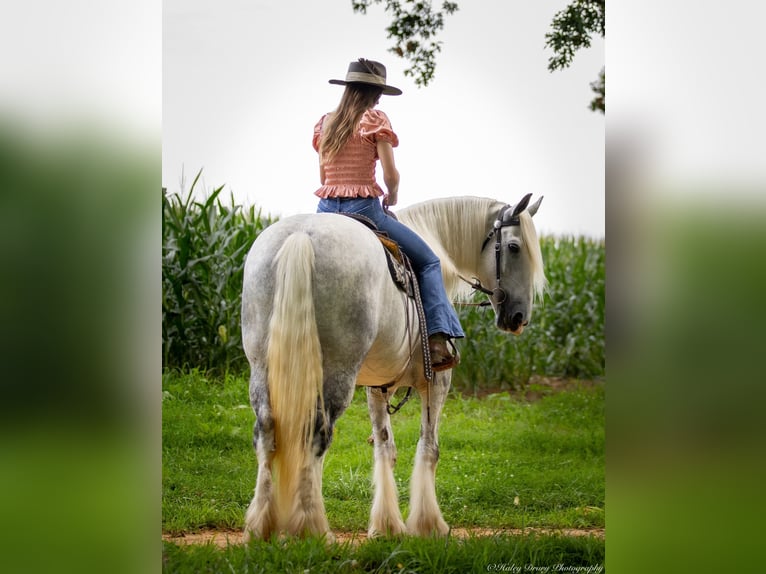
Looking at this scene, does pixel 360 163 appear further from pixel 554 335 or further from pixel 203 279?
pixel 554 335

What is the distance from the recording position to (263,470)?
3.43 metres

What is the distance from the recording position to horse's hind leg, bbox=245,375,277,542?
11.2ft

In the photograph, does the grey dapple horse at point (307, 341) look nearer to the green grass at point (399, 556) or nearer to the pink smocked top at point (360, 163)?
the green grass at point (399, 556)

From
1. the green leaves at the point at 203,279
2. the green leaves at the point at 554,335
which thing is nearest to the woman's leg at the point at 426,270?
the green leaves at the point at 203,279

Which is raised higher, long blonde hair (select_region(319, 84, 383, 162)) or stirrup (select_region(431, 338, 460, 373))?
long blonde hair (select_region(319, 84, 383, 162))

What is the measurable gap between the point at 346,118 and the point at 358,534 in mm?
2104

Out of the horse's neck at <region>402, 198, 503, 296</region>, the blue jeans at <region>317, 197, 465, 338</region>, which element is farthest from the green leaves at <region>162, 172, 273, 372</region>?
the blue jeans at <region>317, 197, 465, 338</region>

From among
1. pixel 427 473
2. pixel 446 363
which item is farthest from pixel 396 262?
pixel 427 473

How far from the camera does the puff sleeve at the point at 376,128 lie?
3900 millimetres

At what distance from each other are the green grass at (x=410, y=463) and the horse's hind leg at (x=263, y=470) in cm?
87

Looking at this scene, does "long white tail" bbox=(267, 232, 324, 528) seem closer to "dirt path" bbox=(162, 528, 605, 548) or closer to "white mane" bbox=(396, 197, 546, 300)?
"dirt path" bbox=(162, 528, 605, 548)

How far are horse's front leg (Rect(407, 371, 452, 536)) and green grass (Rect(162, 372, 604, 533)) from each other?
0.35m
